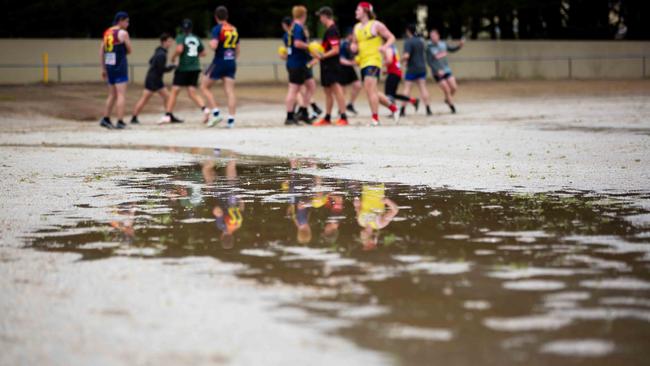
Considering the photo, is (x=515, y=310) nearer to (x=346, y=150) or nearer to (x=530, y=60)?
(x=346, y=150)

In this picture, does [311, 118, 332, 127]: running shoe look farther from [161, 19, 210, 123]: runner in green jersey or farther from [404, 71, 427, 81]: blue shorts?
[404, 71, 427, 81]: blue shorts

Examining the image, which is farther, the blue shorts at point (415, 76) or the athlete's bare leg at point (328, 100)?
the blue shorts at point (415, 76)

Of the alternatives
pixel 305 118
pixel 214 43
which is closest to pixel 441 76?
pixel 305 118

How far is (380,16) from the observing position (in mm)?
49562

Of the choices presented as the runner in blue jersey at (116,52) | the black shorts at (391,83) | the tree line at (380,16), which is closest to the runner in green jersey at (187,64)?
the runner in blue jersey at (116,52)

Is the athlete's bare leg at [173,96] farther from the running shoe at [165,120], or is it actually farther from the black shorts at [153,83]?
the black shorts at [153,83]

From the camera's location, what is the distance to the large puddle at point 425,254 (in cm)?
477

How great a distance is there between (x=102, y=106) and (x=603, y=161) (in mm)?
16725

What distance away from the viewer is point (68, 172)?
483 inches

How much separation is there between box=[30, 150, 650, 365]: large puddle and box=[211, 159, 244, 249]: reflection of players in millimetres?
12

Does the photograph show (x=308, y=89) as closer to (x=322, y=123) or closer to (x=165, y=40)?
(x=322, y=123)

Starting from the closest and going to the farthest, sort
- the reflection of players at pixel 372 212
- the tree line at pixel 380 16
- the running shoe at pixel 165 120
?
the reflection of players at pixel 372 212 → the running shoe at pixel 165 120 → the tree line at pixel 380 16

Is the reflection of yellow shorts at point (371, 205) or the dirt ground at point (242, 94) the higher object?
the dirt ground at point (242, 94)

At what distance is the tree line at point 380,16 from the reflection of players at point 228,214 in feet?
111
